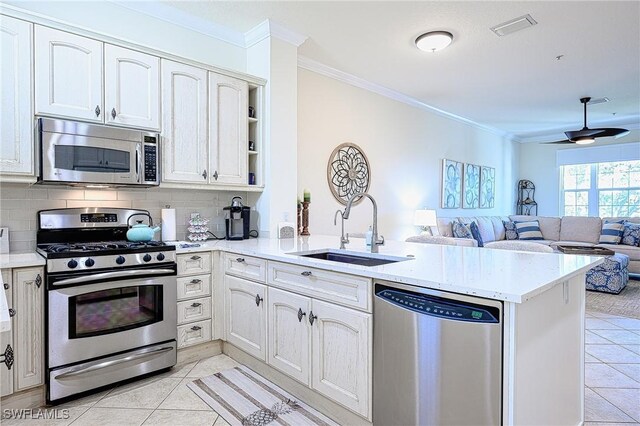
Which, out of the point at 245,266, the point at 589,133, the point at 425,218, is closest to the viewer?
the point at 245,266

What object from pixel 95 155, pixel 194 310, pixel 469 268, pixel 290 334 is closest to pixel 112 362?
pixel 194 310

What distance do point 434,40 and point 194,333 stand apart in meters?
3.18

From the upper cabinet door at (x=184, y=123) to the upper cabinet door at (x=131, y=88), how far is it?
0.07 m

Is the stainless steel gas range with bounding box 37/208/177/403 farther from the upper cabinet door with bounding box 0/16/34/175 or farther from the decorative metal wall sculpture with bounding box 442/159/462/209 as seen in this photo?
the decorative metal wall sculpture with bounding box 442/159/462/209

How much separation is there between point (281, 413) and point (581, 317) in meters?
1.67

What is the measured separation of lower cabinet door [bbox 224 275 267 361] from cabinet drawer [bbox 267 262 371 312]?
203 mm

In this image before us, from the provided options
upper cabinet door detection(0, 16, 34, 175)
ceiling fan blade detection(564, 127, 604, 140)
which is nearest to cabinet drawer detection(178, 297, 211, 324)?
upper cabinet door detection(0, 16, 34, 175)

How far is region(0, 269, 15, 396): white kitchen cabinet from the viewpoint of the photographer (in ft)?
6.54

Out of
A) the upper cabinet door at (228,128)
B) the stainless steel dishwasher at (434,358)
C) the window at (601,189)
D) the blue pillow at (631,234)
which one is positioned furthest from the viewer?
the window at (601,189)

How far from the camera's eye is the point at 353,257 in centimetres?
250

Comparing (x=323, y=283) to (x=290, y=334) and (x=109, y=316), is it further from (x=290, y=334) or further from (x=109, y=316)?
(x=109, y=316)

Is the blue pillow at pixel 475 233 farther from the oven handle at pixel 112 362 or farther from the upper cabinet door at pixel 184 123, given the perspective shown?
the oven handle at pixel 112 362

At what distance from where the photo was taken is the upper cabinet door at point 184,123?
2840 millimetres

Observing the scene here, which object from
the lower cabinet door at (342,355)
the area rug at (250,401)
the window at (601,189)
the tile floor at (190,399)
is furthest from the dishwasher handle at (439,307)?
the window at (601,189)
